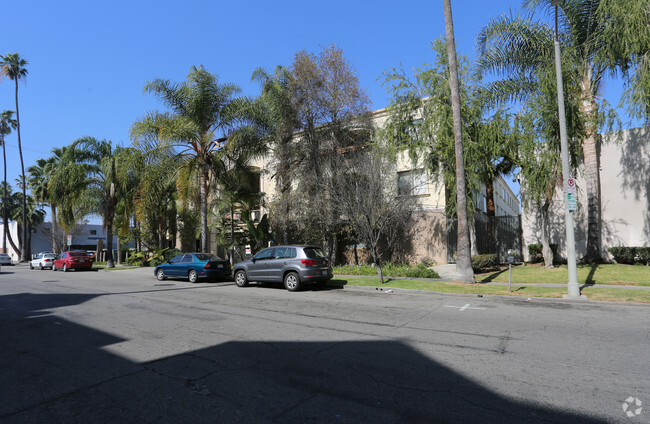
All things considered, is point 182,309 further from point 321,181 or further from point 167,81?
point 167,81

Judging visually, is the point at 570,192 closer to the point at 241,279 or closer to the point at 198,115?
the point at 241,279

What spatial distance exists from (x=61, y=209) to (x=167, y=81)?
17377 millimetres

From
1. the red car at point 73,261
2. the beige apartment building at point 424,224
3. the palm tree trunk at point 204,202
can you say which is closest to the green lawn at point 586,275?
the beige apartment building at point 424,224

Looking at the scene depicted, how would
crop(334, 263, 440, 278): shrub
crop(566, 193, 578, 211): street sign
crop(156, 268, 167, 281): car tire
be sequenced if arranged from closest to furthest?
1. crop(566, 193, 578, 211): street sign
2. crop(334, 263, 440, 278): shrub
3. crop(156, 268, 167, 281): car tire

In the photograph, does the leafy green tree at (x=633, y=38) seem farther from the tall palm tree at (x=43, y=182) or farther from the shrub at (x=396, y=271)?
the tall palm tree at (x=43, y=182)

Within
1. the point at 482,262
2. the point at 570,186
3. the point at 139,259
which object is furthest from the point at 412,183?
Answer: the point at 139,259

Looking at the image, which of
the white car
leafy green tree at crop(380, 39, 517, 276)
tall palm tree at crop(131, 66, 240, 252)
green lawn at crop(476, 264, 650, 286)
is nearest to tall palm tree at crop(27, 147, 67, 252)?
the white car

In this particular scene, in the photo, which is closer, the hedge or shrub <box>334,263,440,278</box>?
shrub <box>334,263,440,278</box>

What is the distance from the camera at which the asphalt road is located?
3865 mm

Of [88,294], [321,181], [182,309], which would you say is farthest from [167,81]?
[182,309]

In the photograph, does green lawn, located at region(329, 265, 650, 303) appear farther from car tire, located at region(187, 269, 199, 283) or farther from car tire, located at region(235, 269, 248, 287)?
car tire, located at region(187, 269, 199, 283)

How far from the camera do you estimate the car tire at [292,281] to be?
1391 centimetres

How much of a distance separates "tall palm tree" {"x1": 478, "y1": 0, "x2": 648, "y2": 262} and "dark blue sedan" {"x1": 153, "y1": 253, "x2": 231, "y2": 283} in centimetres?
1557

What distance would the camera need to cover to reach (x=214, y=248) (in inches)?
1299
